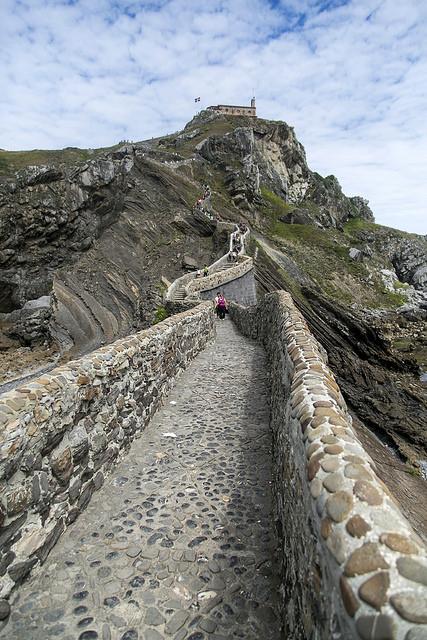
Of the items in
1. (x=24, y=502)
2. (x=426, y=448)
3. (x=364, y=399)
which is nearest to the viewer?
(x=24, y=502)

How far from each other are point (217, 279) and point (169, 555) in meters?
25.7

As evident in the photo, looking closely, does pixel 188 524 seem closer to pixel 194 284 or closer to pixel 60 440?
pixel 60 440

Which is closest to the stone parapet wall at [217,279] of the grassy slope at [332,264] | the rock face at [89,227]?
the rock face at [89,227]

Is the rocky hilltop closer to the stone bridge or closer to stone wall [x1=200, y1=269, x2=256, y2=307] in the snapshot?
stone wall [x1=200, y1=269, x2=256, y2=307]

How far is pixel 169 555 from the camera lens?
4.02 meters

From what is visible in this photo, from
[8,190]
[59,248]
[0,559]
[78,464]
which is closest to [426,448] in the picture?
[78,464]

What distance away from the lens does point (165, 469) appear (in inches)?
227

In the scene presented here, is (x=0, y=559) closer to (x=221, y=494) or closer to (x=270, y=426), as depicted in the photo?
(x=221, y=494)

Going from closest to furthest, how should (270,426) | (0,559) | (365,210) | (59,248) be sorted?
(0,559) → (270,426) → (59,248) → (365,210)

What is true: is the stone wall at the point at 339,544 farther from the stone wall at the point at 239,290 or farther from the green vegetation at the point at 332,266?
the green vegetation at the point at 332,266

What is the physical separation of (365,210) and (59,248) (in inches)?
3372

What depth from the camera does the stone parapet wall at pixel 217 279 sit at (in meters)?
27.7

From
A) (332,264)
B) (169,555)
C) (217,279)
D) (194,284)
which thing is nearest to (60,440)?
(169,555)

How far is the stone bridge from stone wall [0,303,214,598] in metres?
0.02
